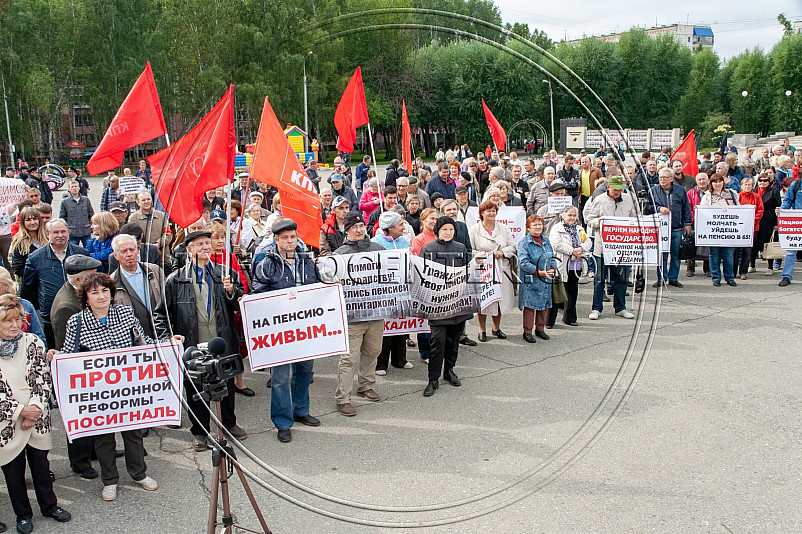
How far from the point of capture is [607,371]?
697cm

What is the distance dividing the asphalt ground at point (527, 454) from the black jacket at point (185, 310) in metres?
0.96

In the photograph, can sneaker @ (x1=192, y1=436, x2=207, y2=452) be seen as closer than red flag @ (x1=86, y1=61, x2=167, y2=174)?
Yes

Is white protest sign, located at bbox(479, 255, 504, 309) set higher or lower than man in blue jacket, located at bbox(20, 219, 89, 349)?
lower

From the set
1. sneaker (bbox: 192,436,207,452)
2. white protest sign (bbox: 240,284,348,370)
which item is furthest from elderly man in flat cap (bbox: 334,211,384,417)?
sneaker (bbox: 192,436,207,452)

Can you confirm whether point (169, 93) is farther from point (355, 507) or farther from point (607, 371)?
point (355, 507)

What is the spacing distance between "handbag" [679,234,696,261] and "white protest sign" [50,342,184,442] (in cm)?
888

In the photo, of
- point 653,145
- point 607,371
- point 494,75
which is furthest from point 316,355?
point 653,145

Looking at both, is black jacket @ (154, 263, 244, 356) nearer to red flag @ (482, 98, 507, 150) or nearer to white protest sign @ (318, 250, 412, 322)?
white protest sign @ (318, 250, 412, 322)

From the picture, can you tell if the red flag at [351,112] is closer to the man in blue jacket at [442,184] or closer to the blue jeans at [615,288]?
the man in blue jacket at [442,184]

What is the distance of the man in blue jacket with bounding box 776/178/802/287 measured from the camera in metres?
11.0

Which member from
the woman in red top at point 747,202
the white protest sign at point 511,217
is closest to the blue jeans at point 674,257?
the woman in red top at point 747,202

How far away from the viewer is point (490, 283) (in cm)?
798

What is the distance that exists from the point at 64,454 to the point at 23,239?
2.38 m

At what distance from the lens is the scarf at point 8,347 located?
4.26 m
